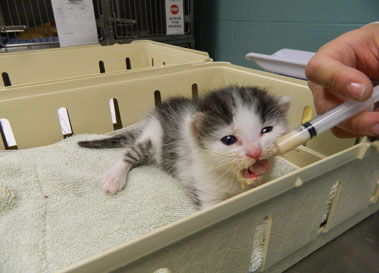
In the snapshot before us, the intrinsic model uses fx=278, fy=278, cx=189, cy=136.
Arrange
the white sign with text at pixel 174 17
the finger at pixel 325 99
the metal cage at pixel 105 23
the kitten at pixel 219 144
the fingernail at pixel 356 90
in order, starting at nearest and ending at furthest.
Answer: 1. the fingernail at pixel 356 90
2. the kitten at pixel 219 144
3. the finger at pixel 325 99
4. the metal cage at pixel 105 23
5. the white sign with text at pixel 174 17

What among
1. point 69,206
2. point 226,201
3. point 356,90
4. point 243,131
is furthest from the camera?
point 69,206

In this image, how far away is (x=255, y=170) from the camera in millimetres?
791

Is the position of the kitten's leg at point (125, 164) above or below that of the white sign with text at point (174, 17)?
below

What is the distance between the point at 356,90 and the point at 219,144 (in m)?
0.37

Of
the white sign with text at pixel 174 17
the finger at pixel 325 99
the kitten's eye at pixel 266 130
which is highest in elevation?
the white sign with text at pixel 174 17

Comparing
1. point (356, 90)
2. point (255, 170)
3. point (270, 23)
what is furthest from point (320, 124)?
point (270, 23)

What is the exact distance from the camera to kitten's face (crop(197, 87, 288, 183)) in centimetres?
74

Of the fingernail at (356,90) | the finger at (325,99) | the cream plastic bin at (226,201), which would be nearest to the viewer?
the cream plastic bin at (226,201)

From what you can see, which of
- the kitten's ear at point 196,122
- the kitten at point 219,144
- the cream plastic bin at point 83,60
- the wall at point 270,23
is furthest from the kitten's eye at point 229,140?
the wall at point 270,23

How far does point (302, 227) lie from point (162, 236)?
45cm

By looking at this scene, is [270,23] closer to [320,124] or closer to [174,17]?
[174,17]

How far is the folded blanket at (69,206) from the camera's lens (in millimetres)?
810

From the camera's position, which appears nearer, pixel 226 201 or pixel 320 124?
pixel 226 201

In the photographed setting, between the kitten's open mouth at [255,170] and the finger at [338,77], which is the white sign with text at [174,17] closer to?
the finger at [338,77]
